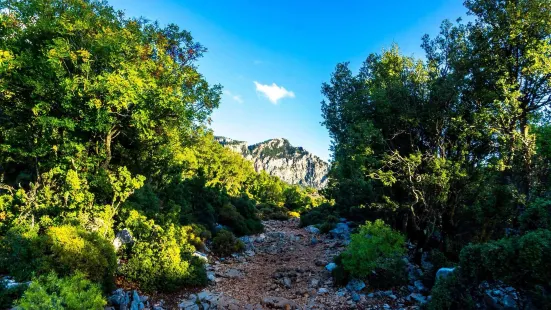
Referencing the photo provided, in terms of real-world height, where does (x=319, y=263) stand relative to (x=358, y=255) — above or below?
below

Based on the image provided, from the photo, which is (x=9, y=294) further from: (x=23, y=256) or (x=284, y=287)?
(x=284, y=287)

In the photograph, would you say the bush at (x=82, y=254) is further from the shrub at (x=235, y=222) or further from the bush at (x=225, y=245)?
the shrub at (x=235, y=222)

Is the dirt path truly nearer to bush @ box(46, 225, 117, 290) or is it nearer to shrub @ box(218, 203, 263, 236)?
shrub @ box(218, 203, 263, 236)

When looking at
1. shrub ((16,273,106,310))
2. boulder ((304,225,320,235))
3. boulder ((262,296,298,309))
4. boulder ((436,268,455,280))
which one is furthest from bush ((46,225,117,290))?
boulder ((304,225,320,235))

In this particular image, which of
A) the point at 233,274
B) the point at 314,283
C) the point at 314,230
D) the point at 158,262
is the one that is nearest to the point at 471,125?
the point at 314,283

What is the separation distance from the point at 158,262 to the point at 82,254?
278 centimetres

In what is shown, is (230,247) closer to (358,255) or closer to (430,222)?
(358,255)

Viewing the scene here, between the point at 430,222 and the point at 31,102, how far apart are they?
17212 mm

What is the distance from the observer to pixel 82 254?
7863mm

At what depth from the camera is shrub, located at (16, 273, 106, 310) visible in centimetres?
529

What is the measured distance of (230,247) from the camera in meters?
15.9

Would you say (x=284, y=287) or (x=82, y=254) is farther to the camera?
(x=284, y=287)

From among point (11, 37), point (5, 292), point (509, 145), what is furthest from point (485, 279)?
point (11, 37)

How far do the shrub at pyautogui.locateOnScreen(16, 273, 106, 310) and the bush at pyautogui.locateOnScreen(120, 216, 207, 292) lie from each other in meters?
2.70
